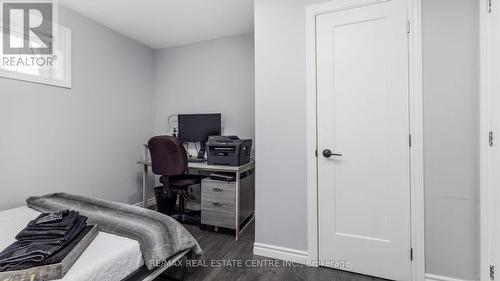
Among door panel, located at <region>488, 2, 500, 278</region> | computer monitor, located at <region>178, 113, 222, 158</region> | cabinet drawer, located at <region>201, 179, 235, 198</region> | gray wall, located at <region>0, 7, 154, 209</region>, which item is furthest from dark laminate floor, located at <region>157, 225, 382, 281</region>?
gray wall, located at <region>0, 7, 154, 209</region>

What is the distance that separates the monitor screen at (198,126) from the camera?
10.5ft

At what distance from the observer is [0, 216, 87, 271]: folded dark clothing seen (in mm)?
984

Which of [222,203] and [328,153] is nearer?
[328,153]

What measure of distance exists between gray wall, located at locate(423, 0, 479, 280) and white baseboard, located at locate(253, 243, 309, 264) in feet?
3.00

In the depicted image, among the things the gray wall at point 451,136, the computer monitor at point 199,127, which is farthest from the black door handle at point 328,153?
the computer monitor at point 199,127

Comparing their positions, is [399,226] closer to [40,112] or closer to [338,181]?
[338,181]

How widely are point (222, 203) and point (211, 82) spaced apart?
1.84 m

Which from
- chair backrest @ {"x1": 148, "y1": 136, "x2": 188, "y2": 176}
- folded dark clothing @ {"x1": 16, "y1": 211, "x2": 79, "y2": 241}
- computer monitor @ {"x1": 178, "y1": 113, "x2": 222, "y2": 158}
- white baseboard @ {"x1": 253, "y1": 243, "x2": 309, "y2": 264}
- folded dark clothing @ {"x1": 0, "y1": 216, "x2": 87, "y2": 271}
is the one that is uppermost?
computer monitor @ {"x1": 178, "y1": 113, "x2": 222, "y2": 158}

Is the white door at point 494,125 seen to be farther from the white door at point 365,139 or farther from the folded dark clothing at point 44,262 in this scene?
the folded dark clothing at point 44,262

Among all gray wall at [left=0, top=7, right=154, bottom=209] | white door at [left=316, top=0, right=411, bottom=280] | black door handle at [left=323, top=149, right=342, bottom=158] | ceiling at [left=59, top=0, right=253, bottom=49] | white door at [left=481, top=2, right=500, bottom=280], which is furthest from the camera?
ceiling at [left=59, top=0, right=253, bottom=49]

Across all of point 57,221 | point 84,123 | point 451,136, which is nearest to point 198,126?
point 84,123

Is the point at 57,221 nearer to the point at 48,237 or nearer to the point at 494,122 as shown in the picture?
the point at 48,237

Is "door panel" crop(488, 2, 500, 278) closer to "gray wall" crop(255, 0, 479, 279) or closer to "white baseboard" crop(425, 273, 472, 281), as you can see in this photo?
"gray wall" crop(255, 0, 479, 279)

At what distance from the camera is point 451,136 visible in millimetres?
1583
